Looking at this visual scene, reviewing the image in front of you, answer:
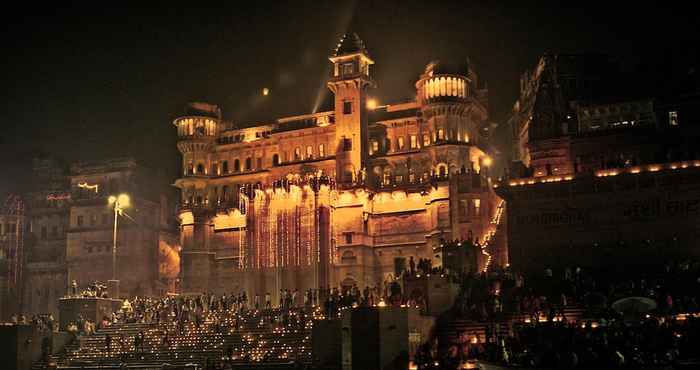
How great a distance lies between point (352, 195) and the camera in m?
69.0

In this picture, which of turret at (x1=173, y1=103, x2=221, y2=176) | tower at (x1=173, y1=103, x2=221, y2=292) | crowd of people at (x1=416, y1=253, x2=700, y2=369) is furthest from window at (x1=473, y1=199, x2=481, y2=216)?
turret at (x1=173, y1=103, x2=221, y2=176)

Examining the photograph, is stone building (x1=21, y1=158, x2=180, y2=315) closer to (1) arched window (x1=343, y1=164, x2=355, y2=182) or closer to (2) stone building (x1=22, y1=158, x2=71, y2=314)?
(2) stone building (x1=22, y1=158, x2=71, y2=314)

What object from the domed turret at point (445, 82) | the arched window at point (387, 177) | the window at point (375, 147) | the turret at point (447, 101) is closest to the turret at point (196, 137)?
the window at point (375, 147)

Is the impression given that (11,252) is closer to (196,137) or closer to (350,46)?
(196,137)

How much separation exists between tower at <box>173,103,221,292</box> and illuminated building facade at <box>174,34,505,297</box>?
0.12 m

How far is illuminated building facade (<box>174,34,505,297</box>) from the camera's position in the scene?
67.3m

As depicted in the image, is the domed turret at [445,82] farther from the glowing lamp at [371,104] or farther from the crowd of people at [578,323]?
the crowd of people at [578,323]

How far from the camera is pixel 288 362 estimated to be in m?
46.1

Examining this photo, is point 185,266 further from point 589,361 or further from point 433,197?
point 589,361

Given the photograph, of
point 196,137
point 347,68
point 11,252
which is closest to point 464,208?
point 347,68

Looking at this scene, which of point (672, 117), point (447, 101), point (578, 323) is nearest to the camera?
point (578, 323)

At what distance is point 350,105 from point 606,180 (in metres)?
24.4

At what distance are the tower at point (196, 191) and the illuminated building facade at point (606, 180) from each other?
28.4 metres

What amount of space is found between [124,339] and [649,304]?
30.8 m
